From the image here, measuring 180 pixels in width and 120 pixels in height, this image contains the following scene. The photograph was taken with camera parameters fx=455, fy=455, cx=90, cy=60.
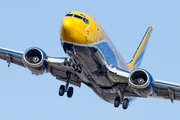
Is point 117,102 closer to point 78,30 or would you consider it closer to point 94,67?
point 94,67

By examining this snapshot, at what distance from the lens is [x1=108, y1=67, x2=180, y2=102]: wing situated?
122ft

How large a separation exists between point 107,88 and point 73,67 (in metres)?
4.85

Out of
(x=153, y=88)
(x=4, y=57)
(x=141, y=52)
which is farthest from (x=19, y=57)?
(x=141, y=52)

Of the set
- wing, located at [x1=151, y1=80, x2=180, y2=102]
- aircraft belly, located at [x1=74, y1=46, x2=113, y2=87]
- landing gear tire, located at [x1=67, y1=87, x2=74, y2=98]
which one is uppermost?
aircraft belly, located at [x1=74, y1=46, x2=113, y2=87]

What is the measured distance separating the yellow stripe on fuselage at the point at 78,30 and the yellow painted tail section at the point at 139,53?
1523 cm

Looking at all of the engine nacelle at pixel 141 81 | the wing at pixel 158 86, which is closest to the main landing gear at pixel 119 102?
the wing at pixel 158 86

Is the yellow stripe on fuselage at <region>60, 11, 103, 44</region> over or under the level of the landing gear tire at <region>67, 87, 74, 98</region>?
over

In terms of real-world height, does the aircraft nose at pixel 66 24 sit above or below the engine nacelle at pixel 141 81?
above

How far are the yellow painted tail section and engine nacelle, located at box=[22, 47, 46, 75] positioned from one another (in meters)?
13.1

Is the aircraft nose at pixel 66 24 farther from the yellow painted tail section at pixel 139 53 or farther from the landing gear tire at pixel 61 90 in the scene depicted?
the yellow painted tail section at pixel 139 53

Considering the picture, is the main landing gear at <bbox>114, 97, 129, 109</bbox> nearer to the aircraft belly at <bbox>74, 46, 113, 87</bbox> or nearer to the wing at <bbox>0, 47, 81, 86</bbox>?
the aircraft belly at <bbox>74, 46, 113, 87</bbox>

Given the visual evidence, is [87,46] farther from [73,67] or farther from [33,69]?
[33,69]

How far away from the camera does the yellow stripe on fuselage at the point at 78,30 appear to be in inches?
1256

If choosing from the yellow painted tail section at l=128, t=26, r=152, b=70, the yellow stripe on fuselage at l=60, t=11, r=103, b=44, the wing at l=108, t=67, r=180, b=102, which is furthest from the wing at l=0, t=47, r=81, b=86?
the yellow painted tail section at l=128, t=26, r=152, b=70
